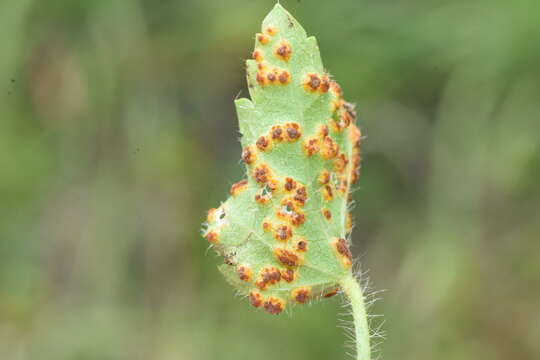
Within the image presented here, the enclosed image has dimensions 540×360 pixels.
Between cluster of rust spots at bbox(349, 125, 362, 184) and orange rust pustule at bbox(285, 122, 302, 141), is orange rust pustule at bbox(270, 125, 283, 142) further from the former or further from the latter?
cluster of rust spots at bbox(349, 125, 362, 184)

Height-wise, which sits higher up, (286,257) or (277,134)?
(277,134)

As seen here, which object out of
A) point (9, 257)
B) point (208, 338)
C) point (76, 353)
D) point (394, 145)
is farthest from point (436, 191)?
point (9, 257)

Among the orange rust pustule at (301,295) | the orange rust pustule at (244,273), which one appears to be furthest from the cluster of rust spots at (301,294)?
the orange rust pustule at (244,273)

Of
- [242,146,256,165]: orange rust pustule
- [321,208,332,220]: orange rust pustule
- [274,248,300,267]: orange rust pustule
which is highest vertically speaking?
[242,146,256,165]: orange rust pustule

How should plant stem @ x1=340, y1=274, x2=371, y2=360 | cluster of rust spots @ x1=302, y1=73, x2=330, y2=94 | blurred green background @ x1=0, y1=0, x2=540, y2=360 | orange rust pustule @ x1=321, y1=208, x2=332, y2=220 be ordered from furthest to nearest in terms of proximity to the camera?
blurred green background @ x1=0, y1=0, x2=540, y2=360
orange rust pustule @ x1=321, y1=208, x2=332, y2=220
cluster of rust spots @ x1=302, y1=73, x2=330, y2=94
plant stem @ x1=340, y1=274, x2=371, y2=360

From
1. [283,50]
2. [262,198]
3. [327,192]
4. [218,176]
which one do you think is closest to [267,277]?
[262,198]

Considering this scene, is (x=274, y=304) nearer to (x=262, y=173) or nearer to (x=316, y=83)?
(x=262, y=173)

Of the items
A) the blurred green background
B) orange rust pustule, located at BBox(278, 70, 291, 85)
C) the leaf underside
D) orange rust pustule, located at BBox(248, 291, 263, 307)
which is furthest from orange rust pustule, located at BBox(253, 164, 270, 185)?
the blurred green background
